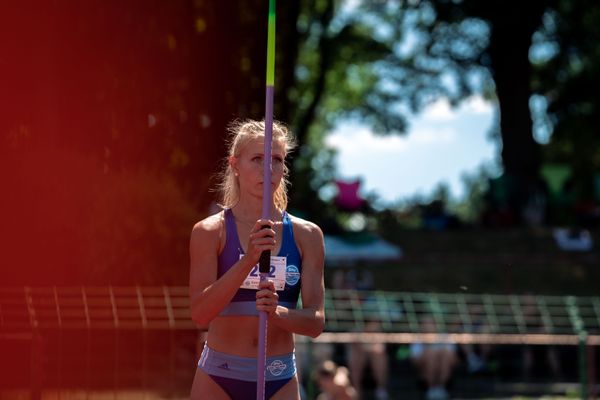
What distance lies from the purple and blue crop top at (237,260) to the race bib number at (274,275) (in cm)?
3

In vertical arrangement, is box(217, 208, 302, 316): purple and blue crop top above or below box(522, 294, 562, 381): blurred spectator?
above

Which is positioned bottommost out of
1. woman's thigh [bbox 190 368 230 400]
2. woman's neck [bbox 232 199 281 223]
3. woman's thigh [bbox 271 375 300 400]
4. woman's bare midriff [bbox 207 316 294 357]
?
woman's thigh [bbox 271 375 300 400]

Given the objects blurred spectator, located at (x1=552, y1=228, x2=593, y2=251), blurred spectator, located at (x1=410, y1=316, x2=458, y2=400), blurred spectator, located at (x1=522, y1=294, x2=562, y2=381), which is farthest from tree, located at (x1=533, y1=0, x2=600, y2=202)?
blurred spectator, located at (x1=410, y1=316, x2=458, y2=400)

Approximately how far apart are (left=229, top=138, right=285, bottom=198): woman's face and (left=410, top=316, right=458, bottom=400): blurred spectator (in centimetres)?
1089

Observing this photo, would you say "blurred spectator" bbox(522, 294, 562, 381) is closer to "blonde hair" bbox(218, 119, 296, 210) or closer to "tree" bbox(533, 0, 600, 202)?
"blonde hair" bbox(218, 119, 296, 210)

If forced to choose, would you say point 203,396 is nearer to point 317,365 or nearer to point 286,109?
point 317,365

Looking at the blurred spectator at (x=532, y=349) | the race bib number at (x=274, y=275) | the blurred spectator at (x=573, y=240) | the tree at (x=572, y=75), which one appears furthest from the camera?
the tree at (x=572, y=75)

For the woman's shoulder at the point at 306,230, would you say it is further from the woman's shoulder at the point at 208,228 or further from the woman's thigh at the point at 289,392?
the woman's thigh at the point at 289,392

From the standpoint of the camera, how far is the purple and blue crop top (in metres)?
5.02

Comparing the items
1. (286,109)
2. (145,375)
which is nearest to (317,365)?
(145,375)

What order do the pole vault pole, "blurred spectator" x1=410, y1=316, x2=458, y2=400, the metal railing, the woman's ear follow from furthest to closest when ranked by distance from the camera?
1. "blurred spectator" x1=410, y1=316, x2=458, y2=400
2. the metal railing
3. the woman's ear
4. the pole vault pole

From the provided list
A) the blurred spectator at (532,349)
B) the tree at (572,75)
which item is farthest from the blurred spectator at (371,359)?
the tree at (572,75)

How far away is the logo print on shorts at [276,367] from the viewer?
16.7ft

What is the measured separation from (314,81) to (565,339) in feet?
94.8
